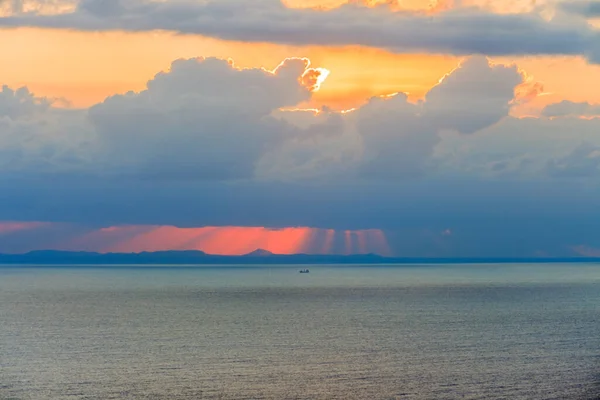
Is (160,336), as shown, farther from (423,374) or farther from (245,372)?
(423,374)

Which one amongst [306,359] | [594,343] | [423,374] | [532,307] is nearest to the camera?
[423,374]

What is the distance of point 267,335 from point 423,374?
42.1 meters

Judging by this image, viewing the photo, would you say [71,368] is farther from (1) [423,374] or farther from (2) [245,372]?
(1) [423,374]

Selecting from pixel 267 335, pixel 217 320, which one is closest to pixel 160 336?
pixel 267 335

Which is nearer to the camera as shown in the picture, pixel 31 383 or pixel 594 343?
pixel 31 383

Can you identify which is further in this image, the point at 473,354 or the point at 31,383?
the point at 473,354

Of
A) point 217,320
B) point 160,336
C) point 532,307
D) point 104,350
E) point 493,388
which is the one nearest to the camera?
point 493,388

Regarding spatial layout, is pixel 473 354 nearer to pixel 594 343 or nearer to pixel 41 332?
pixel 594 343

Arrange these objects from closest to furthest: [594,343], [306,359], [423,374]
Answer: [423,374]
[306,359]
[594,343]

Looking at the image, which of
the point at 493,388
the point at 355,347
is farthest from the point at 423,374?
the point at 355,347

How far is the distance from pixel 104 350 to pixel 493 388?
49.7m

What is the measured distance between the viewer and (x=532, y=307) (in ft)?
632

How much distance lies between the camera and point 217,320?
493 ft

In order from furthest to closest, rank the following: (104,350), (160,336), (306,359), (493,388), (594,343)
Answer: (160,336) < (594,343) < (104,350) < (306,359) < (493,388)
